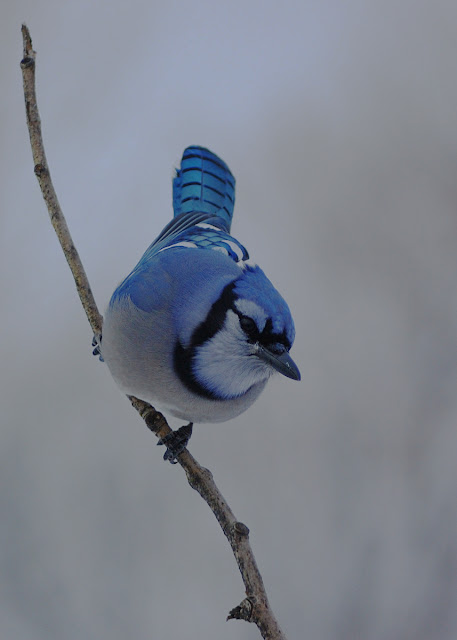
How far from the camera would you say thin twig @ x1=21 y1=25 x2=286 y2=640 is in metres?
0.65

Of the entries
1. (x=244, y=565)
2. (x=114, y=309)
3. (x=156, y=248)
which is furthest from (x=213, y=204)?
(x=244, y=565)

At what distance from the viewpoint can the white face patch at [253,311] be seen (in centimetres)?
81

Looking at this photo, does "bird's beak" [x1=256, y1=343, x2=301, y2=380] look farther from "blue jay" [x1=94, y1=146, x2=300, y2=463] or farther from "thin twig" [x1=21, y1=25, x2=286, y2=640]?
"thin twig" [x1=21, y1=25, x2=286, y2=640]

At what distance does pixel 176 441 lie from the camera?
3.49ft

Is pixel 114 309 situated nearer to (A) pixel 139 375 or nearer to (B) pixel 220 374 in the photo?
(A) pixel 139 375

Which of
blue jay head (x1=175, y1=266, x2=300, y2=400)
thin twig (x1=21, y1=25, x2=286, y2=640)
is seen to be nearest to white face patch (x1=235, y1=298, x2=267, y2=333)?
blue jay head (x1=175, y1=266, x2=300, y2=400)

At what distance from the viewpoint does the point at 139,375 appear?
39.0 inches

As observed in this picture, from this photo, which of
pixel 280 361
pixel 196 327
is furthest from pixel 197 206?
pixel 280 361

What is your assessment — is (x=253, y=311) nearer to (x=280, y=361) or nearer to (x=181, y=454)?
(x=280, y=361)

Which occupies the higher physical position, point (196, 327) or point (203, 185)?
point (203, 185)

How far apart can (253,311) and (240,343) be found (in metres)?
0.05

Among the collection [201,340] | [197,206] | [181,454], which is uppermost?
[197,206]

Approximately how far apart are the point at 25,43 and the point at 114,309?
0.42 meters

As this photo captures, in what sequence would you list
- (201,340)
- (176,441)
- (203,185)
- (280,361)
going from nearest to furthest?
1. (280,361)
2. (201,340)
3. (176,441)
4. (203,185)
